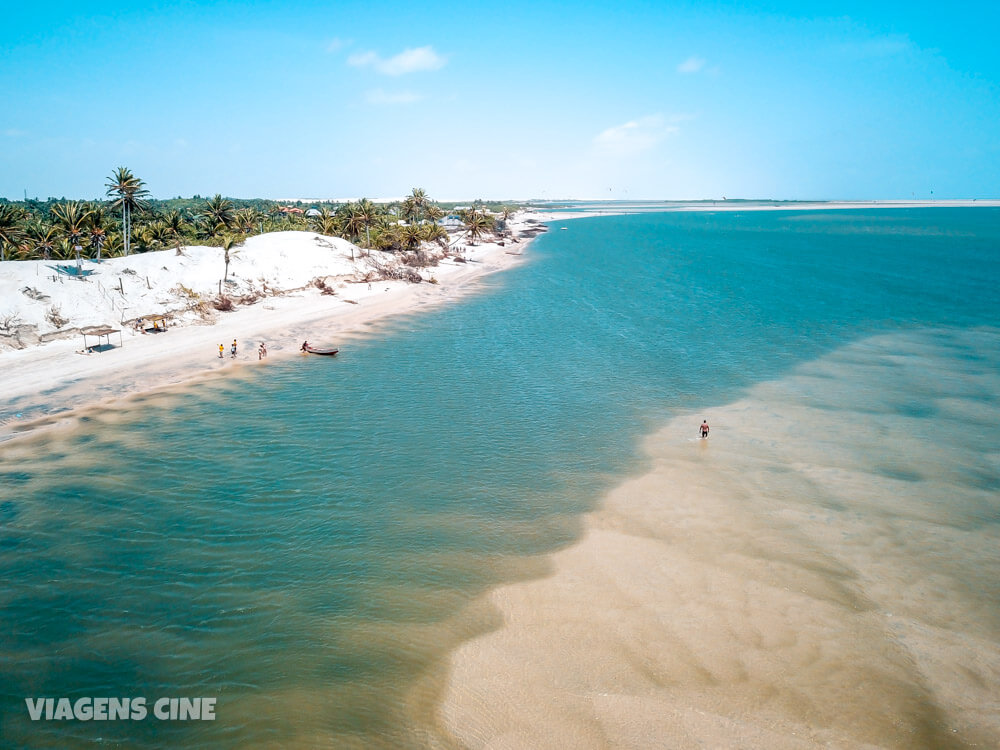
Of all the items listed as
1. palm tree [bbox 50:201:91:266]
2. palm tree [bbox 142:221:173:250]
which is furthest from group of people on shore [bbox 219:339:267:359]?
palm tree [bbox 142:221:173:250]

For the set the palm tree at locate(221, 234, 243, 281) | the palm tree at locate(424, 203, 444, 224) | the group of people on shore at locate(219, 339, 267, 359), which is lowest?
the group of people on shore at locate(219, 339, 267, 359)

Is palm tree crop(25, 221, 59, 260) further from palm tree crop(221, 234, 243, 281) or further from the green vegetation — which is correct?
palm tree crop(221, 234, 243, 281)

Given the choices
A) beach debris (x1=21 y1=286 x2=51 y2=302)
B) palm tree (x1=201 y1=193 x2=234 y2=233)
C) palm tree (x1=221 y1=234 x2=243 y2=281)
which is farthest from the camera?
palm tree (x1=201 y1=193 x2=234 y2=233)

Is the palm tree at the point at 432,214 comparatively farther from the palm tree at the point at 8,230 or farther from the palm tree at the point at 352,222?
the palm tree at the point at 8,230

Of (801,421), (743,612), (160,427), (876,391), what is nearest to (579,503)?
(743,612)

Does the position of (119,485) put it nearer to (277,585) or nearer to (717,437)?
(277,585)
